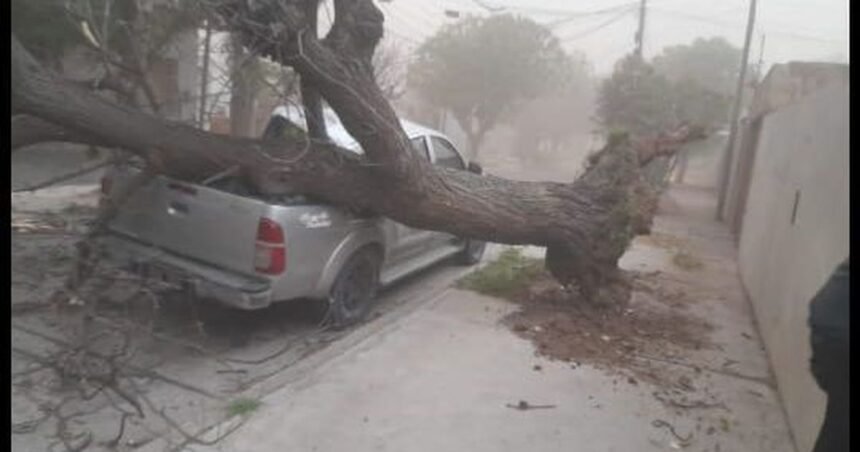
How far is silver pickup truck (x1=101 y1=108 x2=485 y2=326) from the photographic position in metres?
5.35

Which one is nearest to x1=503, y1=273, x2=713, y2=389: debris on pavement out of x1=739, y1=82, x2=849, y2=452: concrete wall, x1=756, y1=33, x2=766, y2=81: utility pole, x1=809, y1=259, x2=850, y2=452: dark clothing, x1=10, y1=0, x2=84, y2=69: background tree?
x1=739, y1=82, x2=849, y2=452: concrete wall

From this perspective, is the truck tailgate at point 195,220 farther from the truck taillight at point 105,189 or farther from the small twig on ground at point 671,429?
the small twig on ground at point 671,429

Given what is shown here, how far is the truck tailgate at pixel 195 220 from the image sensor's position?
5.40 m

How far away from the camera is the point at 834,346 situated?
265 cm

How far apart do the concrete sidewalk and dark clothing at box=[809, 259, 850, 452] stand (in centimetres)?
173

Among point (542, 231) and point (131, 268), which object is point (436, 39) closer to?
point (542, 231)

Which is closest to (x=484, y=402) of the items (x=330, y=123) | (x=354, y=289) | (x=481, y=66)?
(x=354, y=289)

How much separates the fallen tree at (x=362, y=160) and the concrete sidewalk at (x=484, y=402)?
944 millimetres

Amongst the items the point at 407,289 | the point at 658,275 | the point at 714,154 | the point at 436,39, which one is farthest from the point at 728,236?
the point at 714,154

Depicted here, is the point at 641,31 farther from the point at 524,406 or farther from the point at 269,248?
the point at 524,406

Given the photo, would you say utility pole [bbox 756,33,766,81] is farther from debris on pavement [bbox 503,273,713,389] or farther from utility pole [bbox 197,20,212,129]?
utility pole [bbox 197,20,212,129]

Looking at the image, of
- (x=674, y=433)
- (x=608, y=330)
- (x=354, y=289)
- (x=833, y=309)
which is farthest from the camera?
(x=608, y=330)

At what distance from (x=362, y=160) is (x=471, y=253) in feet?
12.1

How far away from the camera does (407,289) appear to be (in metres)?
8.09
